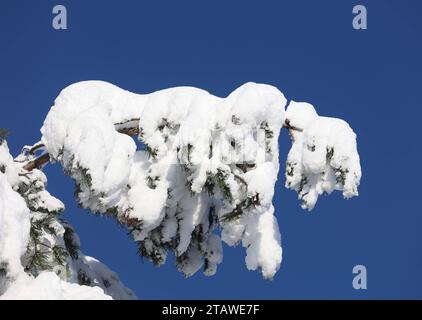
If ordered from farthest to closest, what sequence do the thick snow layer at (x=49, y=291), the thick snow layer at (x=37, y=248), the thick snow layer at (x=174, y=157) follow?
the thick snow layer at (x=174, y=157) → the thick snow layer at (x=37, y=248) → the thick snow layer at (x=49, y=291)

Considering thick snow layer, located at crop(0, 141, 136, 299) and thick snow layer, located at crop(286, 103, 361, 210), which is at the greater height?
thick snow layer, located at crop(286, 103, 361, 210)

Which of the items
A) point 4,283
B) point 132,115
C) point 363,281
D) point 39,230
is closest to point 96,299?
point 4,283

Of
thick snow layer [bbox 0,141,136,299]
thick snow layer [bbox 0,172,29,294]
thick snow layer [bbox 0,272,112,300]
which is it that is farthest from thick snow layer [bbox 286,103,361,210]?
thick snow layer [bbox 0,172,29,294]

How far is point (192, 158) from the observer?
341 inches

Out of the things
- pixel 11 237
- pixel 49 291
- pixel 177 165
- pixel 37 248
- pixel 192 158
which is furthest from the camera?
pixel 177 165

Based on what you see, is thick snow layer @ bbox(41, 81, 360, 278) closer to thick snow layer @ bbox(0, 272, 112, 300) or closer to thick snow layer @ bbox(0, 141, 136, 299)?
thick snow layer @ bbox(0, 141, 136, 299)

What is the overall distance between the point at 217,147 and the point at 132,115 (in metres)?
1.41

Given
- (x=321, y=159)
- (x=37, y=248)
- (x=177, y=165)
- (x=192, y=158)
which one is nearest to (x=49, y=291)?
(x=37, y=248)

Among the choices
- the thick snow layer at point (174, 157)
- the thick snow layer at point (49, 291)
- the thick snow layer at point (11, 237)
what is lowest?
the thick snow layer at point (49, 291)

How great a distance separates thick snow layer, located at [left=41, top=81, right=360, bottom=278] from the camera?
848 centimetres

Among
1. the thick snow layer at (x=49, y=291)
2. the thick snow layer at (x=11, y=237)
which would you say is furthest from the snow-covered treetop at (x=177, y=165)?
the thick snow layer at (x=49, y=291)

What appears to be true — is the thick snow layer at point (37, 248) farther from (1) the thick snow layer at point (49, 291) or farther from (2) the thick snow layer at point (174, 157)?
(2) the thick snow layer at point (174, 157)

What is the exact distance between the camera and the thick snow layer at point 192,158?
848 centimetres

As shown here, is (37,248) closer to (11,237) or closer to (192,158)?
(11,237)
